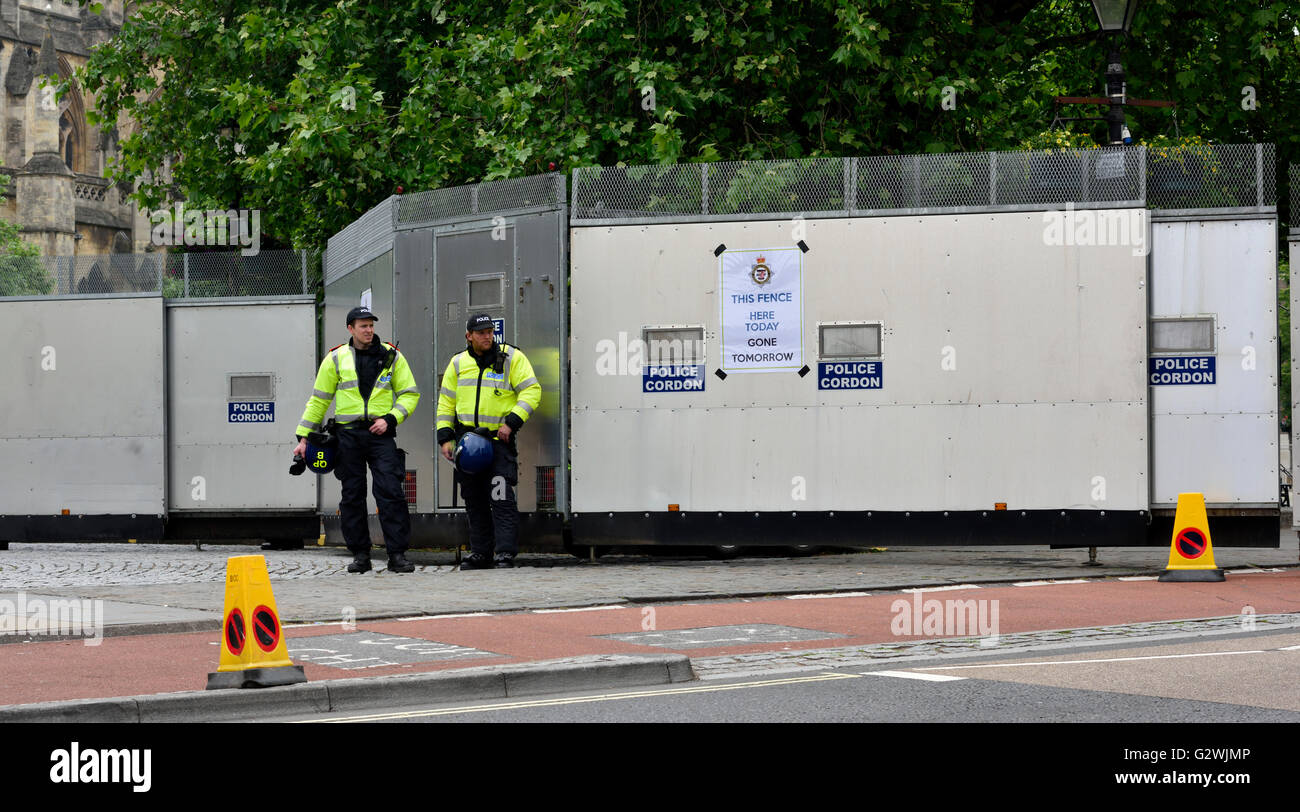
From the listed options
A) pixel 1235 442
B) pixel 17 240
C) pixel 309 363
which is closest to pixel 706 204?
pixel 1235 442

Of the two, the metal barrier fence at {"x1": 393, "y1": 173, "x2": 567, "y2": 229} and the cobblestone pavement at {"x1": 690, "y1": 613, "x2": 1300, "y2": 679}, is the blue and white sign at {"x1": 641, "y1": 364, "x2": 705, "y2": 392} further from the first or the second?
the cobblestone pavement at {"x1": 690, "y1": 613, "x2": 1300, "y2": 679}

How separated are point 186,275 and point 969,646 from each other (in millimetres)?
12589

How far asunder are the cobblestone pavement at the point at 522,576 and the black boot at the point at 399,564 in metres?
0.16

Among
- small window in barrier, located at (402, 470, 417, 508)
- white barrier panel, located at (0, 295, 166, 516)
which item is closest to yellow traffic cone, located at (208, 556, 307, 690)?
small window in barrier, located at (402, 470, 417, 508)

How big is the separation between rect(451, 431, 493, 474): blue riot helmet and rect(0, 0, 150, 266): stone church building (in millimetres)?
62157

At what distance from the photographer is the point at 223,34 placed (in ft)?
75.3

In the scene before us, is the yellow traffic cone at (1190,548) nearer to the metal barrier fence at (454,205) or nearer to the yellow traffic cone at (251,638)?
the metal barrier fence at (454,205)

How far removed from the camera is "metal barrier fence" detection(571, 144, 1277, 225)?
14.4 metres

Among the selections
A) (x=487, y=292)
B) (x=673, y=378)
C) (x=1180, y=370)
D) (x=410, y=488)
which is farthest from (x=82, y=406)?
(x=1180, y=370)

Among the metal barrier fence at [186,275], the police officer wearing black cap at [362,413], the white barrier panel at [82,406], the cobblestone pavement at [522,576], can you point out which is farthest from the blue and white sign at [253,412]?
the police officer wearing black cap at [362,413]

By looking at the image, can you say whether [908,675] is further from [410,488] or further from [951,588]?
[410,488]

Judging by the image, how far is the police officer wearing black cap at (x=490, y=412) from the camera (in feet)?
46.8

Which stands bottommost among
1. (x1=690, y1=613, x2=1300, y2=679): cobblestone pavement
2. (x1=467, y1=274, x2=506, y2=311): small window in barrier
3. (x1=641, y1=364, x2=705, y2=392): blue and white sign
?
(x1=690, y1=613, x2=1300, y2=679): cobblestone pavement
